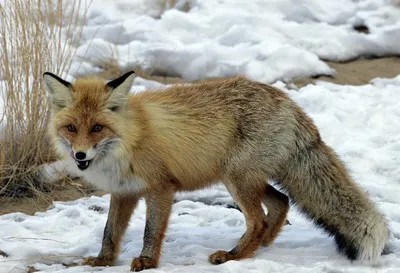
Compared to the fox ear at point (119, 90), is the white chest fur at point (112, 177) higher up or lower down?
lower down

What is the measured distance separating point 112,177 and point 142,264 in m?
0.61

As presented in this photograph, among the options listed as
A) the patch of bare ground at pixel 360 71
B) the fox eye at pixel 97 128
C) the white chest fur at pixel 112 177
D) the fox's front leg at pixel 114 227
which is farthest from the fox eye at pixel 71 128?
the patch of bare ground at pixel 360 71

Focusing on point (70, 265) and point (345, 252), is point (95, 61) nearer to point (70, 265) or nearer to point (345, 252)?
point (70, 265)

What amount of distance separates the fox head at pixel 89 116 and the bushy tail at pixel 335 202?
128 cm

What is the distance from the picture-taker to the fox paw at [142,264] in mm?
4266

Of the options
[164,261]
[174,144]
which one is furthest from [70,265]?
[174,144]

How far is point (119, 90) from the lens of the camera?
4234mm

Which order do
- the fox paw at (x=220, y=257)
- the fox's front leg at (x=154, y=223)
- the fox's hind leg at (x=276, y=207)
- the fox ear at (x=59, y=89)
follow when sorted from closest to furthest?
the fox ear at (x=59, y=89) → the fox's front leg at (x=154, y=223) → the fox paw at (x=220, y=257) → the fox's hind leg at (x=276, y=207)

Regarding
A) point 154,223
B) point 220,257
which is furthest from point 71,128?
point 220,257

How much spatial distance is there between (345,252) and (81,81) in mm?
2138

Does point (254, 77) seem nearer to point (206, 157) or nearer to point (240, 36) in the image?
point (240, 36)

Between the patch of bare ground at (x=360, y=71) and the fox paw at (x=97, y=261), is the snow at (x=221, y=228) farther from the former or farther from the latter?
the patch of bare ground at (x=360, y=71)

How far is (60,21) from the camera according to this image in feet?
20.0

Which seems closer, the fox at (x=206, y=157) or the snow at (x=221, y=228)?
the fox at (x=206, y=157)
